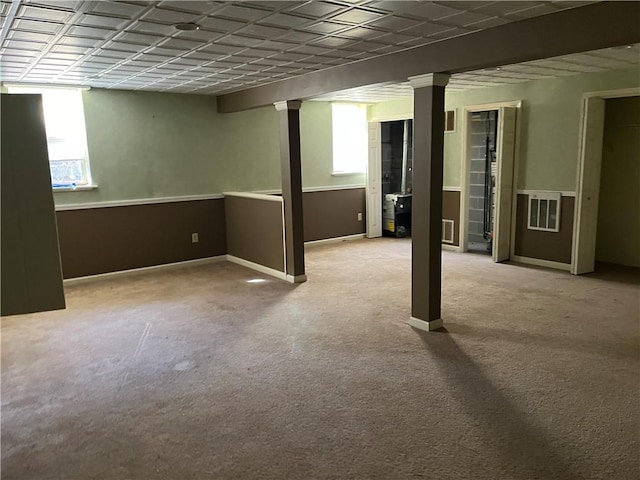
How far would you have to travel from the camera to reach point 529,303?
4.45 meters

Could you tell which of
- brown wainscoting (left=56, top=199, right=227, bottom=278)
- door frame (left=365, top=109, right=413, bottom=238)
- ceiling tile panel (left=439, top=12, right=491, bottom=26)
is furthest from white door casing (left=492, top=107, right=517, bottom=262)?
brown wainscoting (left=56, top=199, right=227, bottom=278)

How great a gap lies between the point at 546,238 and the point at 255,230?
3494 millimetres

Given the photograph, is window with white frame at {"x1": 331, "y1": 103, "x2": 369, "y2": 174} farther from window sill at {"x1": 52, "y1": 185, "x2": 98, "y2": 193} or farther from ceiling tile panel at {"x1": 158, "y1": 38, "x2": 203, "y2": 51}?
ceiling tile panel at {"x1": 158, "y1": 38, "x2": 203, "y2": 51}

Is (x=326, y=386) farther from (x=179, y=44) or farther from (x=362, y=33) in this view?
(x=179, y=44)

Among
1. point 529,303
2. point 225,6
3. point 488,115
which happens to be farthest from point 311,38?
point 488,115

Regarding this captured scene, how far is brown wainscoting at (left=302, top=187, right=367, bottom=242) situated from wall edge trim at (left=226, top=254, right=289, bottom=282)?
52.0 inches

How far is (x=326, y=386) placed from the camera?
298cm

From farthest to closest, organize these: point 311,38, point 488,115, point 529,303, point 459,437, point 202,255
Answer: point 488,115 → point 202,255 → point 529,303 → point 311,38 → point 459,437

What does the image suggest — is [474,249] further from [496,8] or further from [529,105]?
[496,8]

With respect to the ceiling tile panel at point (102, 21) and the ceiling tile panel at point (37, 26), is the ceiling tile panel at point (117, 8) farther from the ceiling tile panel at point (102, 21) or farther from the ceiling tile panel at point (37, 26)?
the ceiling tile panel at point (37, 26)

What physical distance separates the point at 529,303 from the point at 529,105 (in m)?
2.61

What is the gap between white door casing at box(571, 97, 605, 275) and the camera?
5.26 metres

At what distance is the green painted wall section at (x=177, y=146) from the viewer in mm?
5602

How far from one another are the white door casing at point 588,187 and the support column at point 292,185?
305 centimetres
